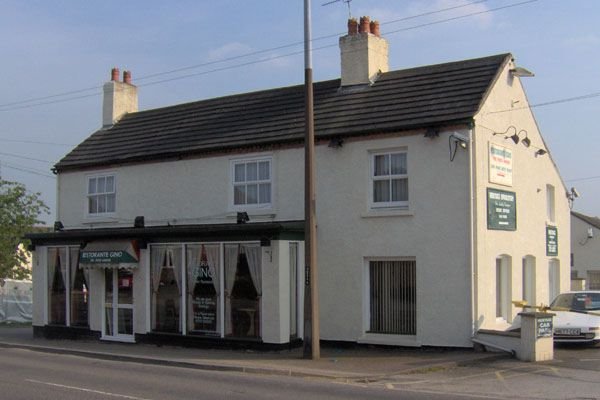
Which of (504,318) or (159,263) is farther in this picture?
(159,263)

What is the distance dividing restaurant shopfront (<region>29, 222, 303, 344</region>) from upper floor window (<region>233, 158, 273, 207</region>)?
1.89 m

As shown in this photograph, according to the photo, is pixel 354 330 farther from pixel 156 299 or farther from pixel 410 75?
pixel 410 75

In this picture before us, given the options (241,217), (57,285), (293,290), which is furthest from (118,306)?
(293,290)

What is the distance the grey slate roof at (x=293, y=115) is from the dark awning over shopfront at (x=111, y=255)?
10.1 ft

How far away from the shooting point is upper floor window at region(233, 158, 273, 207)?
19.7 meters

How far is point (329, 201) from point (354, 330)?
3.23m

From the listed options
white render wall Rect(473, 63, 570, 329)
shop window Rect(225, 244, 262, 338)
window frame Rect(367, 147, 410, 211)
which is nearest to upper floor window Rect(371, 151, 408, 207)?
window frame Rect(367, 147, 410, 211)

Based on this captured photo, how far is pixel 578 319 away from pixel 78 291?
13.8m

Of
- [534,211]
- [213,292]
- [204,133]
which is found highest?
[204,133]

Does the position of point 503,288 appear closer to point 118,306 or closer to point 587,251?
point 118,306

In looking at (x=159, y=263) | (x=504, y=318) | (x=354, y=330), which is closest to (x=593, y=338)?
(x=504, y=318)

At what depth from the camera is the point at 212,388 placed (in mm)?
12273

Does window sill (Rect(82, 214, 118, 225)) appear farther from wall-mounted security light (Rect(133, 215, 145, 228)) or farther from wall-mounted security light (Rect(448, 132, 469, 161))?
wall-mounted security light (Rect(448, 132, 469, 161))

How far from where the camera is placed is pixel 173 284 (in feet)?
64.2
